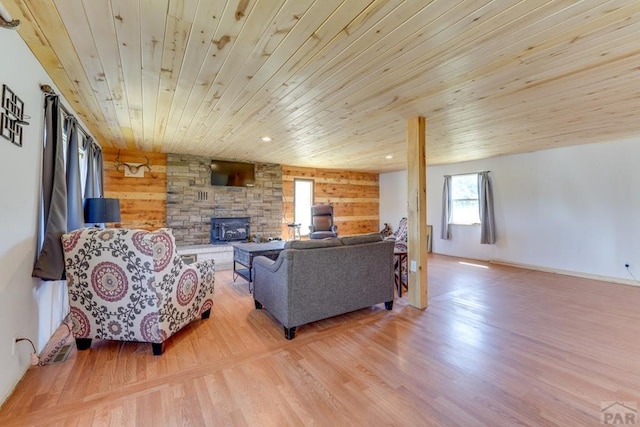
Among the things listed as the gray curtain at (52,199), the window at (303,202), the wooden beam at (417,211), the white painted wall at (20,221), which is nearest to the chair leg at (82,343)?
the white painted wall at (20,221)

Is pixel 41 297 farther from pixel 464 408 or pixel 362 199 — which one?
pixel 362 199

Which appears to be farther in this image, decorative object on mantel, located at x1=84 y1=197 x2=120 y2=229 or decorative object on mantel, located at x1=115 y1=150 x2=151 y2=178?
decorative object on mantel, located at x1=115 y1=150 x2=151 y2=178

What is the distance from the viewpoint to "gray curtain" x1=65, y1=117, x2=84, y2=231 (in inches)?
105

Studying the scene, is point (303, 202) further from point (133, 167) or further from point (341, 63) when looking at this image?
point (341, 63)

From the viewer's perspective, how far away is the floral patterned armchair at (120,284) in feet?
7.25

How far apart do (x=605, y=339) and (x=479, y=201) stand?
396 centimetres

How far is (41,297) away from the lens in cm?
231

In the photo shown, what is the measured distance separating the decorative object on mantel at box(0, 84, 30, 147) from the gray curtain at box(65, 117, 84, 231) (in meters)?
0.84

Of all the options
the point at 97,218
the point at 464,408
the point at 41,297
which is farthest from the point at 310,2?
the point at 97,218

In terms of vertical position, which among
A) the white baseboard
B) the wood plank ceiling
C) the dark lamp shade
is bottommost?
the white baseboard

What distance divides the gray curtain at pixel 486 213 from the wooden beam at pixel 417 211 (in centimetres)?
343

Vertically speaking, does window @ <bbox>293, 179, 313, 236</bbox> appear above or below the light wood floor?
above

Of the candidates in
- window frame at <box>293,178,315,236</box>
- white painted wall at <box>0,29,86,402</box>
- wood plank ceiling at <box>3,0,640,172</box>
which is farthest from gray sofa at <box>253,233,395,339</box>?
window frame at <box>293,178,315,236</box>

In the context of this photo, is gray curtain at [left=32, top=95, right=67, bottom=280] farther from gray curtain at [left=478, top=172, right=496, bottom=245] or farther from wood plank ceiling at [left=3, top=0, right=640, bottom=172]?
gray curtain at [left=478, top=172, right=496, bottom=245]
